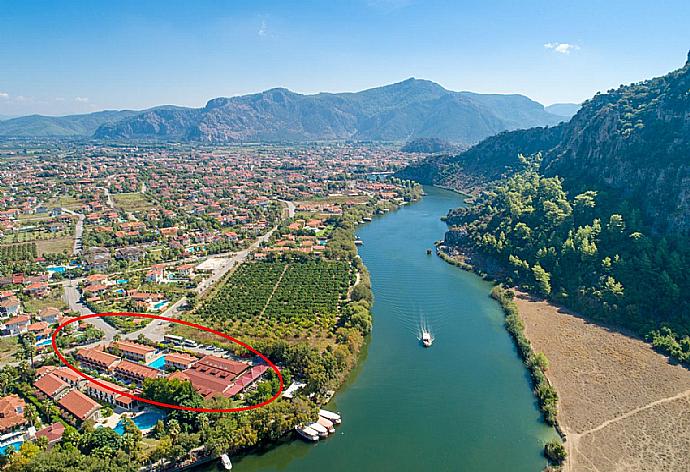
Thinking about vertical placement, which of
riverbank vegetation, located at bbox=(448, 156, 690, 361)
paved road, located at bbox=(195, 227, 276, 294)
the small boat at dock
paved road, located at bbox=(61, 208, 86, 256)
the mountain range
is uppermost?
the mountain range

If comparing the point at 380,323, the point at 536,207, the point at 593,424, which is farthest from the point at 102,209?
the point at 593,424

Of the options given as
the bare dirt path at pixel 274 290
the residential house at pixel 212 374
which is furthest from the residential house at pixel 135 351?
the bare dirt path at pixel 274 290

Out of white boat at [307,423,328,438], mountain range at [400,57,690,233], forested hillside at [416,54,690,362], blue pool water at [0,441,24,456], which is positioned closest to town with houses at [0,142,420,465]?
blue pool water at [0,441,24,456]

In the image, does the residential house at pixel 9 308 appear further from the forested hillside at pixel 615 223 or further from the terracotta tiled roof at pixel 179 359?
the forested hillside at pixel 615 223

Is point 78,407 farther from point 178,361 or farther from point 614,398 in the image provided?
point 614,398

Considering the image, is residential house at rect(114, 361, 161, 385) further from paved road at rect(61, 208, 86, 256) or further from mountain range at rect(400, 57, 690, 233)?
mountain range at rect(400, 57, 690, 233)

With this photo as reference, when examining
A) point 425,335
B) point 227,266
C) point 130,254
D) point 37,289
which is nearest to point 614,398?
point 425,335
